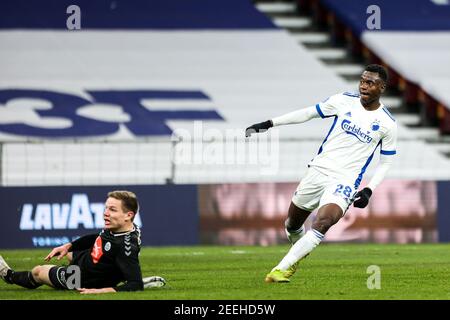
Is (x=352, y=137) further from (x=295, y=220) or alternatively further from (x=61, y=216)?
(x=61, y=216)

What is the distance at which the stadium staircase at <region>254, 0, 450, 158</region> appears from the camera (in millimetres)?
26125

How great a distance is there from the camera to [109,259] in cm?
1028

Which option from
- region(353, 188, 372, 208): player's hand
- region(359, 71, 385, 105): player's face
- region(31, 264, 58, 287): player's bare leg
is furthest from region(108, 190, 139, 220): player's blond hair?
region(359, 71, 385, 105): player's face

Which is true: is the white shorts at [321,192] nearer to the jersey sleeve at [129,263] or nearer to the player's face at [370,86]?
the player's face at [370,86]

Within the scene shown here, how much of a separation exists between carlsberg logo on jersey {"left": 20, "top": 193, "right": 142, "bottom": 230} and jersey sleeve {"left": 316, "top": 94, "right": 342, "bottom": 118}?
869 centimetres

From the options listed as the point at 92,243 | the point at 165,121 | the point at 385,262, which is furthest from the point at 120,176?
the point at 92,243

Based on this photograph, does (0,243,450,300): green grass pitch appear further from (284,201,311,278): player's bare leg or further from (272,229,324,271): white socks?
(284,201,311,278): player's bare leg

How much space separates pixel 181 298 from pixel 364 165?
2.95 meters

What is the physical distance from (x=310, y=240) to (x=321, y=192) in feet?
2.96

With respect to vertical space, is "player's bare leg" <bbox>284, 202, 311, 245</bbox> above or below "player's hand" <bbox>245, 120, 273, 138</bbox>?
below

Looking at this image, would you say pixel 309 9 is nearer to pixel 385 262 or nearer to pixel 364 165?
pixel 385 262

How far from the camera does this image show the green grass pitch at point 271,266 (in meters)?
10.4

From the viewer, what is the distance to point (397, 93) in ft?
87.6

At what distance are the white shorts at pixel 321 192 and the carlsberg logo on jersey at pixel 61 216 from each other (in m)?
8.22
